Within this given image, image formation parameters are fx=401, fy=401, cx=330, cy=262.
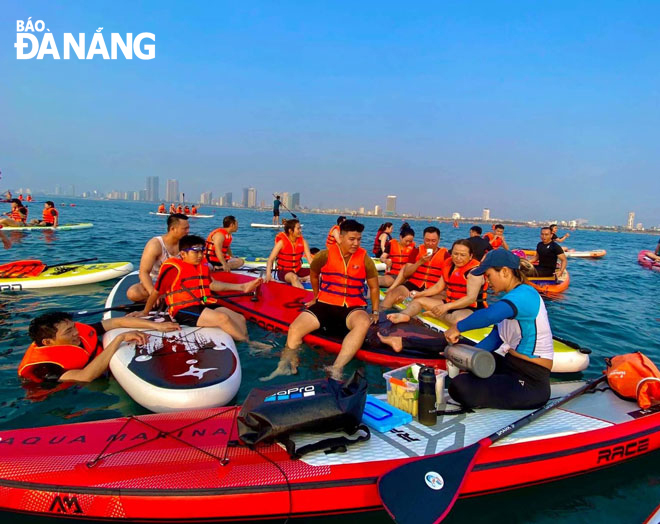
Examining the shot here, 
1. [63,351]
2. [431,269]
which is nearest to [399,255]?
[431,269]

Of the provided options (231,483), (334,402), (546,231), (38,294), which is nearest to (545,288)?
(546,231)

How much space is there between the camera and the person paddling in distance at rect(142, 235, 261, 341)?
5516 millimetres

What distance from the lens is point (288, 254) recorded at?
29.1ft

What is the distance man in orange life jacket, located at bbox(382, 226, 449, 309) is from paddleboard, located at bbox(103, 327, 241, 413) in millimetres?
4197

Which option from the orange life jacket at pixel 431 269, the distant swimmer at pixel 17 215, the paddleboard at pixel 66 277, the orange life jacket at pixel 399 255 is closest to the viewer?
the orange life jacket at pixel 431 269

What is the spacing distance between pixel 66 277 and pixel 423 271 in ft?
27.6

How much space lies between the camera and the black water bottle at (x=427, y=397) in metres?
3.42

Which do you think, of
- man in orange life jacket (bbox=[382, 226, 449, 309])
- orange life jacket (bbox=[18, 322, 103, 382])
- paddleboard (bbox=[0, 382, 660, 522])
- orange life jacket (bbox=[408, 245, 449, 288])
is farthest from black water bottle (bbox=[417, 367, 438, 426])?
orange life jacket (bbox=[408, 245, 449, 288])

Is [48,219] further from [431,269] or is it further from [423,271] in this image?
[431,269]

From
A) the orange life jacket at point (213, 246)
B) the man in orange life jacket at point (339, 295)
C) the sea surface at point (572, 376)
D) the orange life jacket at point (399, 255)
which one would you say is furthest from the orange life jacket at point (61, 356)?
the orange life jacket at point (399, 255)

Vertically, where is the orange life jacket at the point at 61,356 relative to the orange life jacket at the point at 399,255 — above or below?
below

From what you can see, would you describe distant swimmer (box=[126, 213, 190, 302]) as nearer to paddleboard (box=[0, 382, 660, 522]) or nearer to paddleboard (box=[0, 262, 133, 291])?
paddleboard (box=[0, 382, 660, 522])

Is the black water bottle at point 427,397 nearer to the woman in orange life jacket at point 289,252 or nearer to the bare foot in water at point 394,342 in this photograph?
the bare foot in water at point 394,342

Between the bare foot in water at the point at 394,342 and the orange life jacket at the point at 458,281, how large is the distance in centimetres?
176
